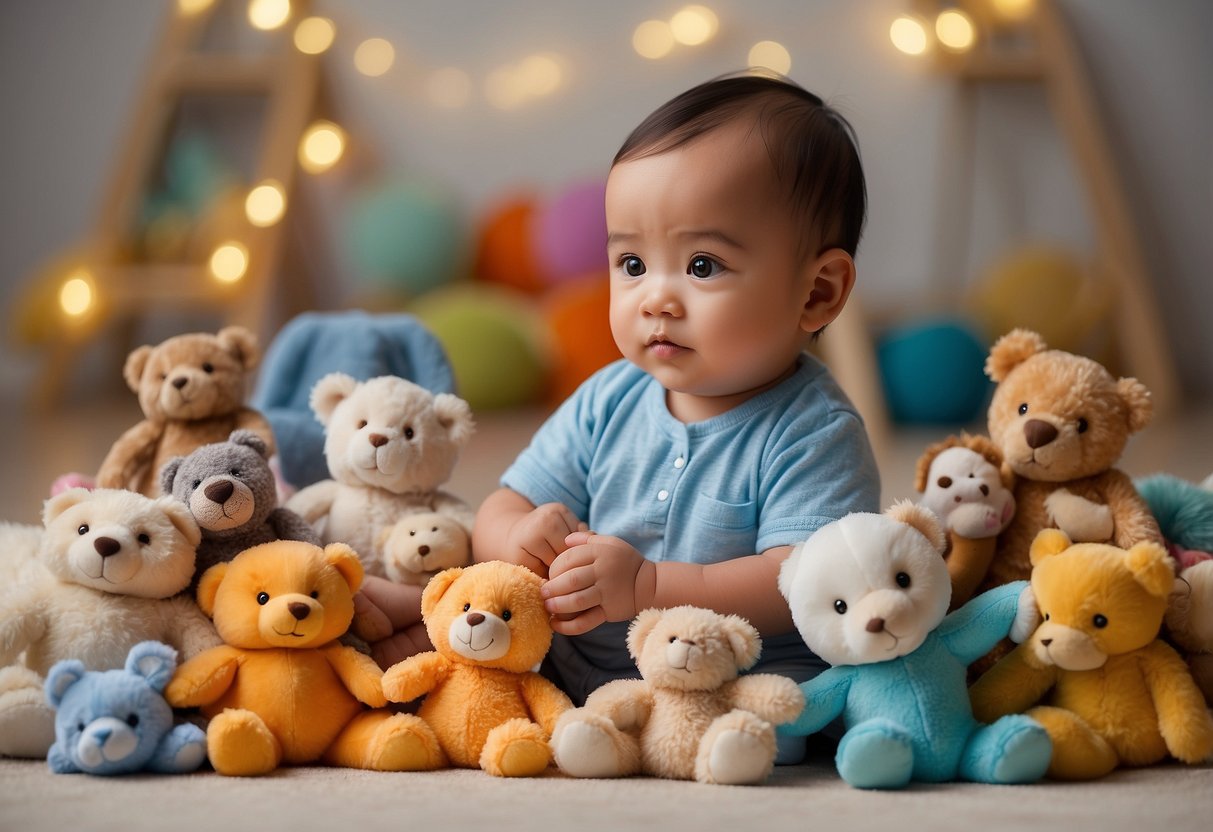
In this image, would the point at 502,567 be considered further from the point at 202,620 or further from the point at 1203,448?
the point at 1203,448

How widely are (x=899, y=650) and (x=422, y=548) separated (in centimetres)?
39

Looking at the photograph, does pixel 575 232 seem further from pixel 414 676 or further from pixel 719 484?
pixel 414 676

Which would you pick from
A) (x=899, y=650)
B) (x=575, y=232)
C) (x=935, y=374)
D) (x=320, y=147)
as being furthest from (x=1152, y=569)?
(x=320, y=147)

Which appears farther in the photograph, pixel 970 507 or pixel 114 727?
pixel 970 507

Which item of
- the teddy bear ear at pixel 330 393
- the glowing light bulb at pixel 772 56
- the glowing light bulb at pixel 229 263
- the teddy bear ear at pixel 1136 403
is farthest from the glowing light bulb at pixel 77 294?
the teddy bear ear at pixel 1136 403

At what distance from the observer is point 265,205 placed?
9.77 ft

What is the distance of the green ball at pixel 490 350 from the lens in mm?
2904

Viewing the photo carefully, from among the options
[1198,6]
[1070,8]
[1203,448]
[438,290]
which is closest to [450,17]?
[438,290]

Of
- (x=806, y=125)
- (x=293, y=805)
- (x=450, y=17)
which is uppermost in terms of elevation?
(x=450, y=17)

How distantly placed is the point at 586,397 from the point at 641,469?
0.35ft

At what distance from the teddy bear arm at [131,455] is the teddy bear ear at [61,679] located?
330 millimetres

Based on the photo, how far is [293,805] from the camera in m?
0.80

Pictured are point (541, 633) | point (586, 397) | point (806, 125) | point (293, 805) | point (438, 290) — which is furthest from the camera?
point (438, 290)

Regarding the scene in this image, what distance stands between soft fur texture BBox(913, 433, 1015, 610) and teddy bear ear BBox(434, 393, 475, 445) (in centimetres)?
38
